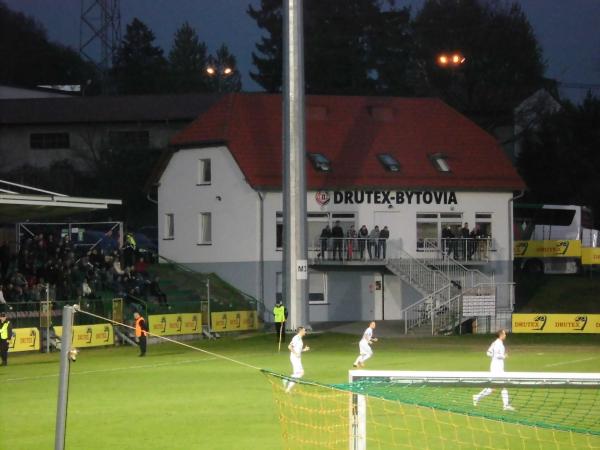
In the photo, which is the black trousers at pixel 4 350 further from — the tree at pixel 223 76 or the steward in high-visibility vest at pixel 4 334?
the tree at pixel 223 76

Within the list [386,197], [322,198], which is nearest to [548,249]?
[386,197]

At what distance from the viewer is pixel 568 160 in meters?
72.2

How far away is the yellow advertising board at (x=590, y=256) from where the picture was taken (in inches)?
2463

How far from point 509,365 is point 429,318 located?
1552 cm

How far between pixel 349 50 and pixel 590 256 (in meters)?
31.3

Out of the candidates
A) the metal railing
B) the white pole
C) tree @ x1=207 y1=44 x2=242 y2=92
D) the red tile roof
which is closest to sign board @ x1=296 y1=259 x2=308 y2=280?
the red tile roof

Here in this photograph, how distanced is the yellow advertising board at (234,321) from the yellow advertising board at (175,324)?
1074 mm

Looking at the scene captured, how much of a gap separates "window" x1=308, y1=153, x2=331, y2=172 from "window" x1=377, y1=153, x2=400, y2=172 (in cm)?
292

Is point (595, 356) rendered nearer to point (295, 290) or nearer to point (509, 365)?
point (509, 365)

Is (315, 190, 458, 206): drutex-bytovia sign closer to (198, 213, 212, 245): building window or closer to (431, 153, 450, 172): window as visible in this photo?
(431, 153, 450, 172): window

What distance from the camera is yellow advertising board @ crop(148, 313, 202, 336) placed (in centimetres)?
4428

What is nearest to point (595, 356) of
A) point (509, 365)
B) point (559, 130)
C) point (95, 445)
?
point (509, 365)

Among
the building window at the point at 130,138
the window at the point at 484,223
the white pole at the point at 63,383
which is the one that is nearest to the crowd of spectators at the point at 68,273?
the window at the point at 484,223

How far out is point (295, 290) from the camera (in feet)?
153
